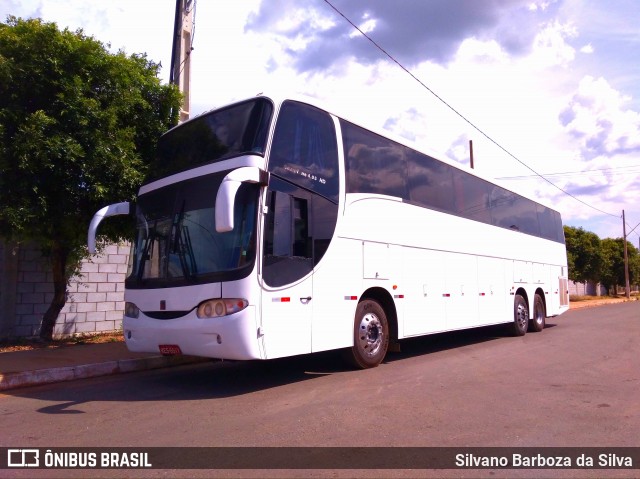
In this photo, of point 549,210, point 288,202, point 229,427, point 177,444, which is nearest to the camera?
point 177,444

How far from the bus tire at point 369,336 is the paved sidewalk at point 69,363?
3403 mm

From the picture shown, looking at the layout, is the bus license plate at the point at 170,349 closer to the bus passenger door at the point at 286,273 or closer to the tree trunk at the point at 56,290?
the bus passenger door at the point at 286,273

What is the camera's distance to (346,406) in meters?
6.46

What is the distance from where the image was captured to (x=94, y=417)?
6125 mm

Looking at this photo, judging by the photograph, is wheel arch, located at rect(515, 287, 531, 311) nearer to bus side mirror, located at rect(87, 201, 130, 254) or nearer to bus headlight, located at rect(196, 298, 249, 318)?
bus headlight, located at rect(196, 298, 249, 318)

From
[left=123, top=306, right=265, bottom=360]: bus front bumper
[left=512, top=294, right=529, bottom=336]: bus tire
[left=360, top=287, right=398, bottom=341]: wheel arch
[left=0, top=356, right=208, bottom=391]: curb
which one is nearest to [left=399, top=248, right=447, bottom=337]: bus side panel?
[left=360, top=287, right=398, bottom=341]: wheel arch

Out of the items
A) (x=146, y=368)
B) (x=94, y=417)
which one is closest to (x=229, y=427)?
(x=94, y=417)

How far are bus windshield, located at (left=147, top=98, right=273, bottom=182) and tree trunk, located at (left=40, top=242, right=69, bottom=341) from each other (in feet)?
12.0

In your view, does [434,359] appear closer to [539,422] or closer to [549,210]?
[539,422]

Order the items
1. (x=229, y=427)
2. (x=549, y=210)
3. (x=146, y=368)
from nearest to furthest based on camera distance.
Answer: (x=229, y=427) < (x=146, y=368) < (x=549, y=210)

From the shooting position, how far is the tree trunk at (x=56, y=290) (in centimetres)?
1112

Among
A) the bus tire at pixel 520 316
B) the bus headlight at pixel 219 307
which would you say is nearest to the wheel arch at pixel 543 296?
the bus tire at pixel 520 316

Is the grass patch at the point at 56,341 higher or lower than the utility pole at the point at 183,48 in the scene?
lower

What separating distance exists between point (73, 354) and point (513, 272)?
10301 millimetres
